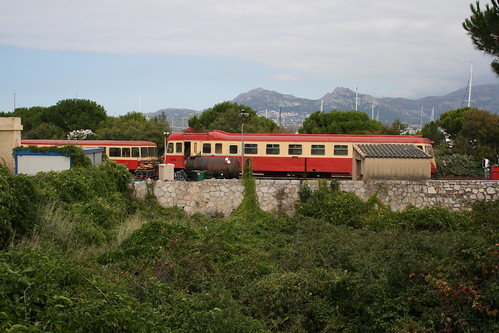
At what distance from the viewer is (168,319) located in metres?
7.11

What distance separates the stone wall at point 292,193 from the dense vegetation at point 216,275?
2.54 m

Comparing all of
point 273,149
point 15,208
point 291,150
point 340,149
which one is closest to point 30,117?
point 273,149

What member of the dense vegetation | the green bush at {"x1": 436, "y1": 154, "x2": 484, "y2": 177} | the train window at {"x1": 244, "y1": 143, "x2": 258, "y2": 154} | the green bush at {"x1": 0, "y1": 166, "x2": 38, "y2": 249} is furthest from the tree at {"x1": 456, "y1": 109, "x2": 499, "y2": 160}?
the green bush at {"x1": 0, "y1": 166, "x2": 38, "y2": 249}

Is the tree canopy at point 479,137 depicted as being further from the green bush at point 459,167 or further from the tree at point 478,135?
the green bush at point 459,167

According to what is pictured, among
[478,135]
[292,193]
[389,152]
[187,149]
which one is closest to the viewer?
[292,193]

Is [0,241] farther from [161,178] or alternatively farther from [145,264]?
[161,178]

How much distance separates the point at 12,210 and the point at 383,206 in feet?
41.0

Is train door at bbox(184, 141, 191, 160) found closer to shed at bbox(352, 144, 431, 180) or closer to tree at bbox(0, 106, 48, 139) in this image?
shed at bbox(352, 144, 431, 180)

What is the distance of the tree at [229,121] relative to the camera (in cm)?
4711

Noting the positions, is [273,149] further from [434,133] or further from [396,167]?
[434,133]

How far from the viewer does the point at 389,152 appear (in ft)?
63.2

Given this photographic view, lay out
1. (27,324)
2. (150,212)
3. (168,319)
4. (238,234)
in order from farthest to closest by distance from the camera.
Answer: (150,212) → (238,234) → (168,319) → (27,324)

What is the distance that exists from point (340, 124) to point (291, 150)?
86.9 feet

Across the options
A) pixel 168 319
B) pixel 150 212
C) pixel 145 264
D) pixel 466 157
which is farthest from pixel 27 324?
pixel 466 157
